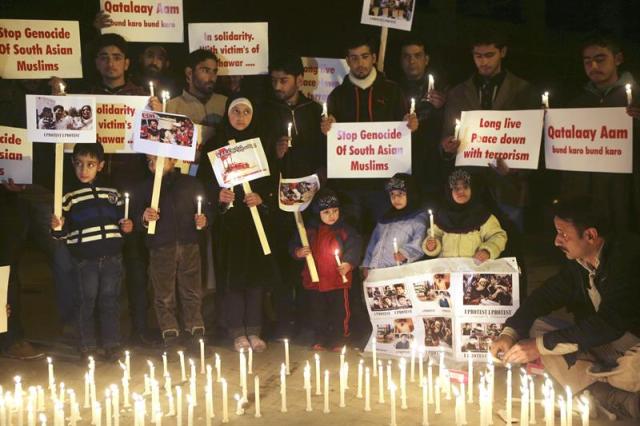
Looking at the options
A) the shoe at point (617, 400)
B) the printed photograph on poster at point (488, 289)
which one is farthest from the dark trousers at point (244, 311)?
the shoe at point (617, 400)

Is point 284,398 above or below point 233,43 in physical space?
below

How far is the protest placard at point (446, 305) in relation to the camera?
22.2ft

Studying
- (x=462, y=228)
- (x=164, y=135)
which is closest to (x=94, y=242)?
(x=164, y=135)

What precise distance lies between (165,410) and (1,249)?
2454mm

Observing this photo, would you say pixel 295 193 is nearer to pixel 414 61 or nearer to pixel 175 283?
pixel 175 283

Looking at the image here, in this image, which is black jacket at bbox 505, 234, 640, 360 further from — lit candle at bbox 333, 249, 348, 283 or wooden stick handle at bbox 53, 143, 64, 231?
wooden stick handle at bbox 53, 143, 64, 231

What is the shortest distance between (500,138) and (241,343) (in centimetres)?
282

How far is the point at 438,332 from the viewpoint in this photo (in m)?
6.93

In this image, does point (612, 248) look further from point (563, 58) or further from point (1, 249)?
point (563, 58)

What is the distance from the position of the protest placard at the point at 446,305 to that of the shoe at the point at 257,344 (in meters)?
0.99

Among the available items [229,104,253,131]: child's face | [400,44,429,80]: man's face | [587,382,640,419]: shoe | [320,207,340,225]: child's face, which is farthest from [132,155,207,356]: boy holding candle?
[587,382,640,419]: shoe

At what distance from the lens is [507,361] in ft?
19.0

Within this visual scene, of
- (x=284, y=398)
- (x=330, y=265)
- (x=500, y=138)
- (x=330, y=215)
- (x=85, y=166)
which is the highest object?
(x=500, y=138)

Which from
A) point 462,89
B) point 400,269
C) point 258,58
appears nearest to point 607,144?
point 462,89
